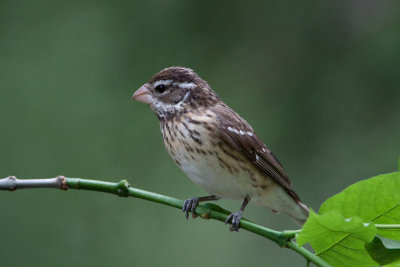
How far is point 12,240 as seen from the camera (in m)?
5.79

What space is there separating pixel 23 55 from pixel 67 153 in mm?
1172

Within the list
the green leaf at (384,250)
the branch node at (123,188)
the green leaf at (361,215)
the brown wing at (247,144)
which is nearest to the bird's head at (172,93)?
the brown wing at (247,144)

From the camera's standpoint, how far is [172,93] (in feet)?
13.3

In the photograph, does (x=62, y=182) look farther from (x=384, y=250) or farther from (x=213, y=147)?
(x=213, y=147)

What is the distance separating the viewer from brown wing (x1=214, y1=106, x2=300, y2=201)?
3807 mm

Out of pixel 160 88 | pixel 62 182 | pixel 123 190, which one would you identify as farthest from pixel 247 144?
pixel 62 182

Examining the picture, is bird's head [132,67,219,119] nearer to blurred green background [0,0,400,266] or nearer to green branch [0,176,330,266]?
blurred green background [0,0,400,266]

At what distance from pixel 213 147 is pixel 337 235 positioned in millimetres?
1760

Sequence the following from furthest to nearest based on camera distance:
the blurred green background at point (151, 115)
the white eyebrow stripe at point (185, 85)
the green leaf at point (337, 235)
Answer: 1. the blurred green background at point (151, 115)
2. the white eyebrow stripe at point (185, 85)
3. the green leaf at point (337, 235)

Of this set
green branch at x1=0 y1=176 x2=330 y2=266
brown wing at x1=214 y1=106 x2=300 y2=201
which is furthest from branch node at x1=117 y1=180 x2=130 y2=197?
brown wing at x1=214 y1=106 x2=300 y2=201

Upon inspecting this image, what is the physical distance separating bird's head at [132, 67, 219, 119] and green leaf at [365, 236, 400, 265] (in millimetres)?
2148

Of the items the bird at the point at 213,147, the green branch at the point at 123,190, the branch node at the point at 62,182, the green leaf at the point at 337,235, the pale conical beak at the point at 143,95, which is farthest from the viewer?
the pale conical beak at the point at 143,95

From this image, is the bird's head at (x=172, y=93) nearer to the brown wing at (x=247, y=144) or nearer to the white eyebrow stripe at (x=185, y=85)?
the white eyebrow stripe at (x=185, y=85)

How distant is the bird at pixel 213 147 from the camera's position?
3664 millimetres
